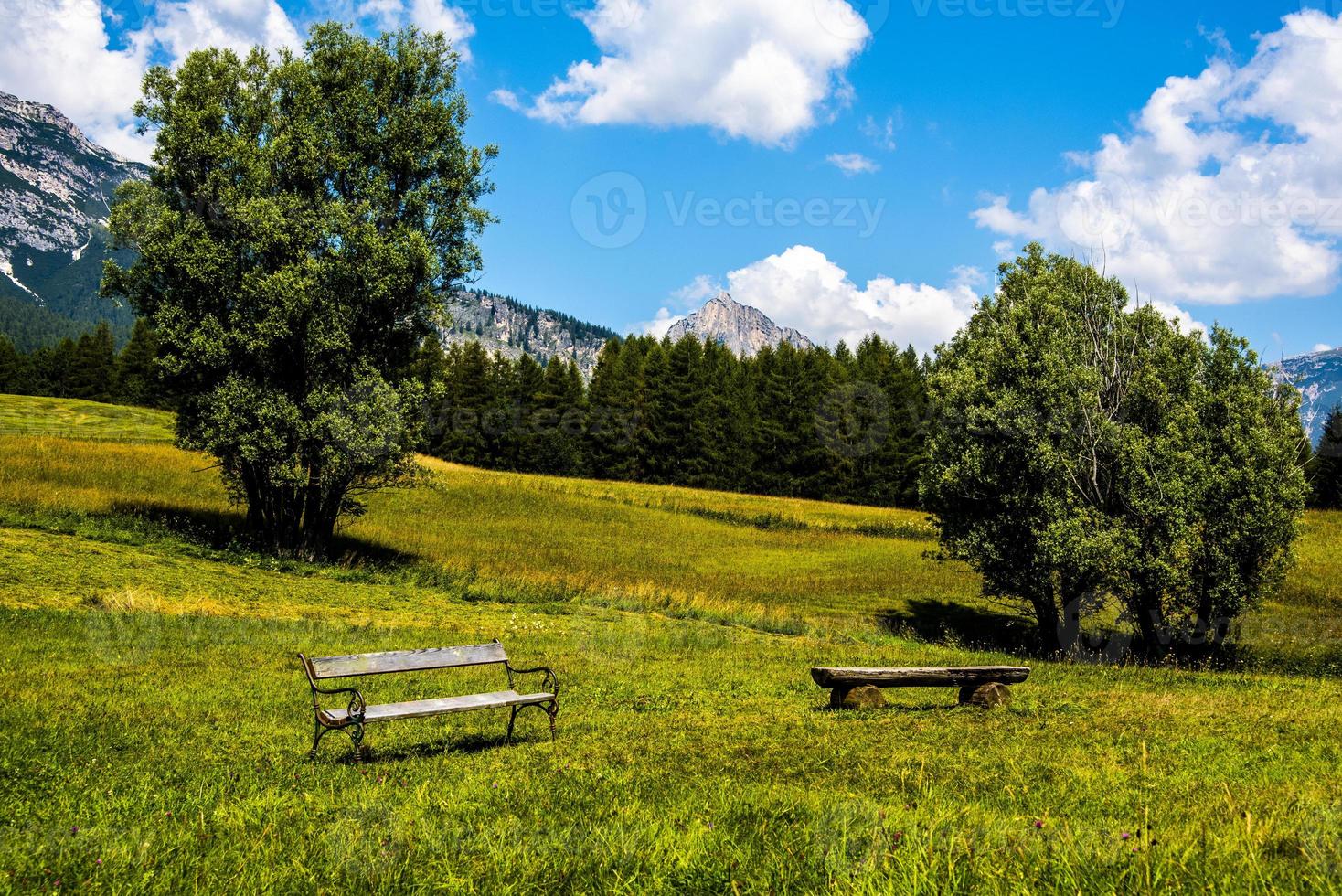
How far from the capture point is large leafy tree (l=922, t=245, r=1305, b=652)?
75.1ft

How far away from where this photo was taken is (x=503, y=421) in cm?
9050

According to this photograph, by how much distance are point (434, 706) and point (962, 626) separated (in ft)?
86.7

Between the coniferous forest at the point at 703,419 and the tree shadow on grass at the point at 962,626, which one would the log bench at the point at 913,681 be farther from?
the coniferous forest at the point at 703,419

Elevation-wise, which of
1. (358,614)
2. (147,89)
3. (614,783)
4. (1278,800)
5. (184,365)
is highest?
(147,89)

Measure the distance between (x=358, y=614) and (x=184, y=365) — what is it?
11.9m

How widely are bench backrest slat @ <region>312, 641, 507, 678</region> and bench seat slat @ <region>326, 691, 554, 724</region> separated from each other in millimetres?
389

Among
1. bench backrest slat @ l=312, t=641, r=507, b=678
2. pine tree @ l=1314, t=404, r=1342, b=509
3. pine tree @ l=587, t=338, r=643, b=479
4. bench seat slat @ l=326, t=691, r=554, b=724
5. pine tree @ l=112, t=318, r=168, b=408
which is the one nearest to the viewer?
bench seat slat @ l=326, t=691, r=554, b=724

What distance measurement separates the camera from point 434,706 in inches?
348

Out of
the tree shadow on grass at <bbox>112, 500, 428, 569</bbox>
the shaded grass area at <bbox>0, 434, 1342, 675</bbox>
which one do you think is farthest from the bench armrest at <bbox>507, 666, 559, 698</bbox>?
the tree shadow on grass at <bbox>112, 500, 428, 569</bbox>

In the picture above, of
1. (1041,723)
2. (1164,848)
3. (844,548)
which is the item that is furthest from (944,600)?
(1164,848)

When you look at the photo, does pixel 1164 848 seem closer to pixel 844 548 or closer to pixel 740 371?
pixel 844 548

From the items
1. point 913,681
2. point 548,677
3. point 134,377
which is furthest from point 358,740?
point 134,377

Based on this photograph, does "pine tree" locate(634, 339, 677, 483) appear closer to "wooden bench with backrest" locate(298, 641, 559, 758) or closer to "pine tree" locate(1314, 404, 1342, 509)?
"pine tree" locate(1314, 404, 1342, 509)

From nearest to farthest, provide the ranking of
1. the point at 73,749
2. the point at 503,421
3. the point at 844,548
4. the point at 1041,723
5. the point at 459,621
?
the point at 73,749 → the point at 1041,723 → the point at 459,621 → the point at 844,548 → the point at 503,421
